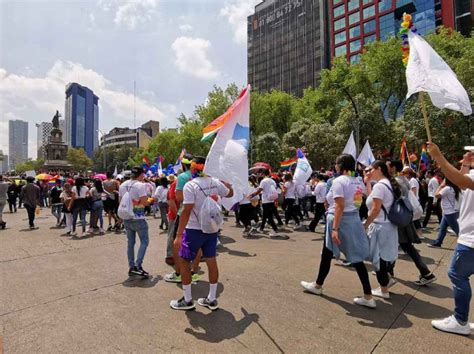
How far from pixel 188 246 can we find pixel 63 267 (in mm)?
3415

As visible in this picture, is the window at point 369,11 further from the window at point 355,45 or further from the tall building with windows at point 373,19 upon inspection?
the window at point 355,45

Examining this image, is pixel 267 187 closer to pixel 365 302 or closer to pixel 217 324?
pixel 365 302

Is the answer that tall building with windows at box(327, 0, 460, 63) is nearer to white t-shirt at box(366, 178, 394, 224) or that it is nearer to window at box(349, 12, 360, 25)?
window at box(349, 12, 360, 25)

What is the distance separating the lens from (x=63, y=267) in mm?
6094

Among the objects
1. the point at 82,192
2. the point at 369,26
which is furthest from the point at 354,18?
the point at 82,192

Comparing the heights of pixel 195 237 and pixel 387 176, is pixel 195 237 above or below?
below

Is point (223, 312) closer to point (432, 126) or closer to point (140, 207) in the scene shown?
point (140, 207)

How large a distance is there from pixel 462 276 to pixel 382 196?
1.28 m

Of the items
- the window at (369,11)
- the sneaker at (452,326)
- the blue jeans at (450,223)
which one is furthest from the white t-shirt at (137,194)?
the window at (369,11)

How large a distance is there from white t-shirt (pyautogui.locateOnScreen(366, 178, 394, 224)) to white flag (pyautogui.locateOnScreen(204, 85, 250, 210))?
1.69m

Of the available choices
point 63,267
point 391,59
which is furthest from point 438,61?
point 391,59

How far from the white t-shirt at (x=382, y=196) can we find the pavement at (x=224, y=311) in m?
1.09

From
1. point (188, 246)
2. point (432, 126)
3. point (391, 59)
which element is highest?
point (391, 59)

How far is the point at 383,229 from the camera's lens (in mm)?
4586
